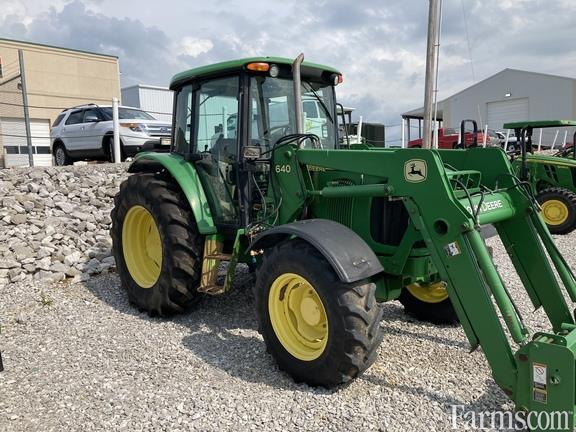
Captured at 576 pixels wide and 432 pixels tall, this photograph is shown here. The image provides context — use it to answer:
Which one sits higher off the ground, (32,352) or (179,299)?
(179,299)

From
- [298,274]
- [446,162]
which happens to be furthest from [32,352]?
[446,162]

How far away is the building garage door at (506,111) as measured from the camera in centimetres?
3562

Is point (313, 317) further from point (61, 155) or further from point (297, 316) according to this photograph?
point (61, 155)

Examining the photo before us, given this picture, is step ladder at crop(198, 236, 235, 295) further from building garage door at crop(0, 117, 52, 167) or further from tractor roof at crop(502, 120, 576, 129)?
building garage door at crop(0, 117, 52, 167)

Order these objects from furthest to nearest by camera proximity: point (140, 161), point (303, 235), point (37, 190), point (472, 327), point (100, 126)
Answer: point (100, 126)
point (37, 190)
point (140, 161)
point (303, 235)
point (472, 327)

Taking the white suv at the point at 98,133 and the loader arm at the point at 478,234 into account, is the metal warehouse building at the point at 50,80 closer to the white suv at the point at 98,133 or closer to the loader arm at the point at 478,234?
the white suv at the point at 98,133

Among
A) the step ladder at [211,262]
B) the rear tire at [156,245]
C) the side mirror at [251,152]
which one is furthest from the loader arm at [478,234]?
the rear tire at [156,245]

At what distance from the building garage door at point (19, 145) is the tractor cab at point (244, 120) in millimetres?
13145

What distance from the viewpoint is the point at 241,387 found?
3564mm

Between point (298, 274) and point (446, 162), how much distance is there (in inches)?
69.8

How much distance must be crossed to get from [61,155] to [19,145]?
A: 6909 millimetres

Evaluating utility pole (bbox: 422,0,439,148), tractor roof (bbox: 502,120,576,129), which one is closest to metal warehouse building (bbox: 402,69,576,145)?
utility pole (bbox: 422,0,439,148)

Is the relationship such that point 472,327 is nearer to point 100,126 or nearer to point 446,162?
point 446,162

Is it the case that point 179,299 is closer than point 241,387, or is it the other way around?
point 241,387
